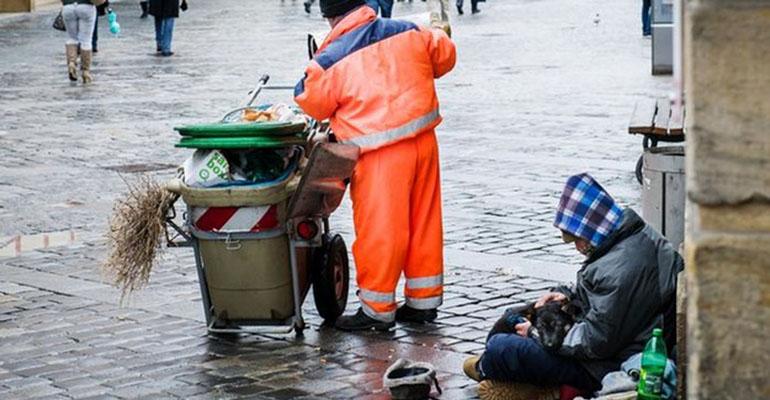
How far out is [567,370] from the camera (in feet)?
18.1

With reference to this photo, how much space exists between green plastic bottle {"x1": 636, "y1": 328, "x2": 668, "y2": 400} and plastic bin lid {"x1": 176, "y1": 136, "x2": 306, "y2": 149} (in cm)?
236

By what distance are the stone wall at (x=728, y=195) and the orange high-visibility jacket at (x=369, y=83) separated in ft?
12.5

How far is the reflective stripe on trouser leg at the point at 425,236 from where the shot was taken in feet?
23.3

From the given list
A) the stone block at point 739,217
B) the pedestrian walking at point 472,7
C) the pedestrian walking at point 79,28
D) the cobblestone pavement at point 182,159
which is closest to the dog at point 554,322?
the cobblestone pavement at point 182,159

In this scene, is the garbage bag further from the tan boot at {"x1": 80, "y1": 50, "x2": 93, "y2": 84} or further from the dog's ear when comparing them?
the tan boot at {"x1": 80, "y1": 50, "x2": 93, "y2": 84}

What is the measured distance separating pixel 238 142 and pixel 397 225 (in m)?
0.83

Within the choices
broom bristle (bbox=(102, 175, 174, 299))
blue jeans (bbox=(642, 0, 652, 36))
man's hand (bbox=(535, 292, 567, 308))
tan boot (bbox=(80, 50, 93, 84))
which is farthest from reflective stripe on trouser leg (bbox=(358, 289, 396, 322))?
blue jeans (bbox=(642, 0, 652, 36))

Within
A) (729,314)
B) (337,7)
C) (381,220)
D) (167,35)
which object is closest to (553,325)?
(381,220)

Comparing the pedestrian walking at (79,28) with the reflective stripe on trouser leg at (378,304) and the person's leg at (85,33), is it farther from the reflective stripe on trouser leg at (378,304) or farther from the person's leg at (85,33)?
the reflective stripe on trouser leg at (378,304)

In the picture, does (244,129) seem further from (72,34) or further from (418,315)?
(72,34)

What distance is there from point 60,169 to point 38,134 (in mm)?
2409

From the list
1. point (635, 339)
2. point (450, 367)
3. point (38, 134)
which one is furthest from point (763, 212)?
point (38, 134)

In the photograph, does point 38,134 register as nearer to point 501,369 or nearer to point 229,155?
point 229,155

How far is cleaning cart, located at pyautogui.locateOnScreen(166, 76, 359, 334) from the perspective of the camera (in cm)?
671
